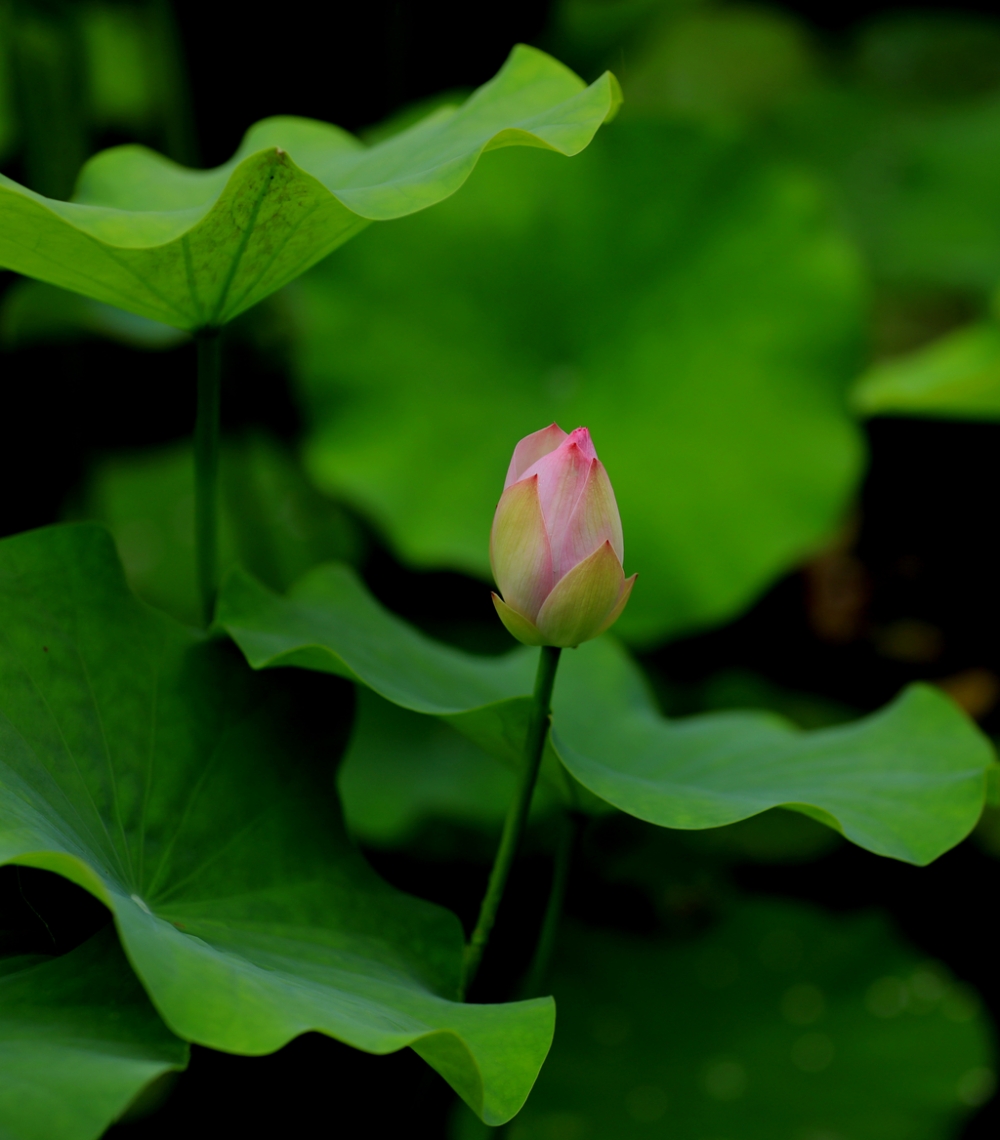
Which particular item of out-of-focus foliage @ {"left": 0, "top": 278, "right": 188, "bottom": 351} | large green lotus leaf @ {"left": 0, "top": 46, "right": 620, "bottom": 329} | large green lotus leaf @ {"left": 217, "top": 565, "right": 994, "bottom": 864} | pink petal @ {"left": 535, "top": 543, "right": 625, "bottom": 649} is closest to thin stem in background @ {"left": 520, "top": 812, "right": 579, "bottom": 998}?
large green lotus leaf @ {"left": 217, "top": 565, "right": 994, "bottom": 864}

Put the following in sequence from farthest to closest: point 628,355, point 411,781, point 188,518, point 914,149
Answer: point 914,149
point 188,518
point 628,355
point 411,781

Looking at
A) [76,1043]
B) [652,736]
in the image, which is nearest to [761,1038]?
[652,736]

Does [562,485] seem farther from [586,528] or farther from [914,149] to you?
[914,149]

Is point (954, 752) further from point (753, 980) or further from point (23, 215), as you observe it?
point (753, 980)

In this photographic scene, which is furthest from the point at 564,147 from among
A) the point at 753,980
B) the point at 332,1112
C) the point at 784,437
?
the point at 753,980

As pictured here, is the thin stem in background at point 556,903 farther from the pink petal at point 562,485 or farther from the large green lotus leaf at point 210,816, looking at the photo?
the pink petal at point 562,485

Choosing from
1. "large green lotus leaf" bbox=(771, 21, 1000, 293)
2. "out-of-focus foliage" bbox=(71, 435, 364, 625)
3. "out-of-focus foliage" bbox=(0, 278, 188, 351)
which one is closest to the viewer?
"out-of-focus foliage" bbox=(0, 278, 188, 351)

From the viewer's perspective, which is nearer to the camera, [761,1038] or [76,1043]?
[76,1043]

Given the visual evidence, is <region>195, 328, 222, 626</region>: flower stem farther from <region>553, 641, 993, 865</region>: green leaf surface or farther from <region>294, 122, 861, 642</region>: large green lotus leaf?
<region>294, 122, 861, 642</region>: large green lotus leaf
